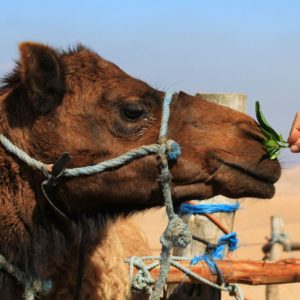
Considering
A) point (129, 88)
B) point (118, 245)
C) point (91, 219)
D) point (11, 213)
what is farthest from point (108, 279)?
point (129, 88)

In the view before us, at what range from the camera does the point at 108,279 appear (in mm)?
4414

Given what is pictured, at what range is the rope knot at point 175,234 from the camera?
3.80 metres

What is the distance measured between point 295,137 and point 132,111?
0.80m

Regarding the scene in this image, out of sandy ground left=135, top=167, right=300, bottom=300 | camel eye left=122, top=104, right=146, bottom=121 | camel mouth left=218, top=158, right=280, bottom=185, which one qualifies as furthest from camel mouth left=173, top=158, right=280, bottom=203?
sandy ground left=135, top=167, right=300, bottom=300

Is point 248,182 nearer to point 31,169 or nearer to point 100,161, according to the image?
point 100,161

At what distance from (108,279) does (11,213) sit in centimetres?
90

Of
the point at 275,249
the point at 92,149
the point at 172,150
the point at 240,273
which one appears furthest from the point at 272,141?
the point at 275,249

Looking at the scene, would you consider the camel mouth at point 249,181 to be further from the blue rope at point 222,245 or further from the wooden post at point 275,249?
the wooden post at point 275,249

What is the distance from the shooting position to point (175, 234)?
380 cm

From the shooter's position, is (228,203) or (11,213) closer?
(11,213)

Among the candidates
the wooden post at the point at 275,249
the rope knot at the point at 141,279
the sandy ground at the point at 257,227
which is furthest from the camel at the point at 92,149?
the sandy ground at the point at 257,227

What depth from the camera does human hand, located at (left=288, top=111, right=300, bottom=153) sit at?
3.89m

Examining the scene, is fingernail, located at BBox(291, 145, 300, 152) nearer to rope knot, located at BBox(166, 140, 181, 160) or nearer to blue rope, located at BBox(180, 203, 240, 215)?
rope knot, located at BBox(166, 140, 181, 160)

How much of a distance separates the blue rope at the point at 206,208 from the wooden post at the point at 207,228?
0.04m
